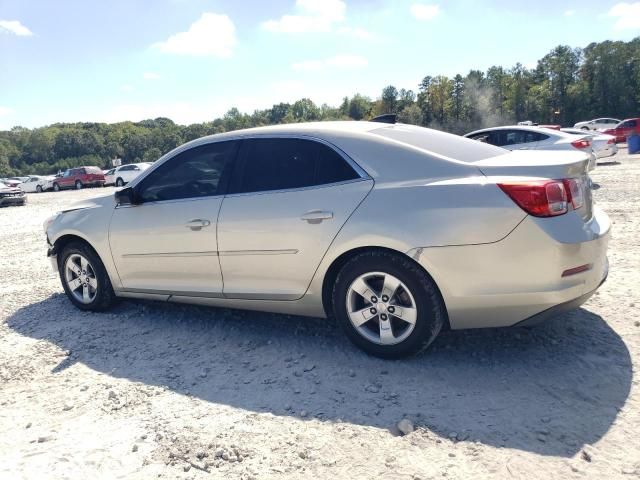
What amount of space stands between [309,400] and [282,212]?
4.47 feet

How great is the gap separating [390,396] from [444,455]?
647 millimetres

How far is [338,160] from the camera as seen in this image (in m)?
3.83

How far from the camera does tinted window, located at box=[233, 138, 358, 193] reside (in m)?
3.83

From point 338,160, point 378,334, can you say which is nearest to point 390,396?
point 378,334

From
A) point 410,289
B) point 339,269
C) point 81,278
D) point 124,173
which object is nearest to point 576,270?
point 410,289

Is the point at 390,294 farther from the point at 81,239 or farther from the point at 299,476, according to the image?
the point at 81,239

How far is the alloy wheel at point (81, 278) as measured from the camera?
5.18 meters

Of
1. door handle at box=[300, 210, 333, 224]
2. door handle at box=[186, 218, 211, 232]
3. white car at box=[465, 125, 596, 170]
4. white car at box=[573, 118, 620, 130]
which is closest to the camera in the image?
door handle at box=[300, 210, 333, 224]

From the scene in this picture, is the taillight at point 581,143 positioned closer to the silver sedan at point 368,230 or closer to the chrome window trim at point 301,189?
the silver sedan at point 368,230

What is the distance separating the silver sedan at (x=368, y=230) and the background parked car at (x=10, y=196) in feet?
74.6

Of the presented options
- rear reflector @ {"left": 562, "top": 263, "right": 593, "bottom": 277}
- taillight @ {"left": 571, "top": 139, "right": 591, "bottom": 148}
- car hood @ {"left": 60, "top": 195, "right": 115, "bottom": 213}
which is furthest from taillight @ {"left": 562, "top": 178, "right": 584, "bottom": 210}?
taillight @ {"left": 571, "top": 139, "right": 591, "bottom": 148}

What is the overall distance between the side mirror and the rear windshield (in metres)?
2.26

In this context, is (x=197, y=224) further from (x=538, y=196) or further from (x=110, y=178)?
(x=110, y=178)

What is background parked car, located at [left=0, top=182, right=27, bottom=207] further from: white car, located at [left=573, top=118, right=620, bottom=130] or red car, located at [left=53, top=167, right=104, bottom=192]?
white car, located at [left=573, top=118, right=620, bottom=130]
